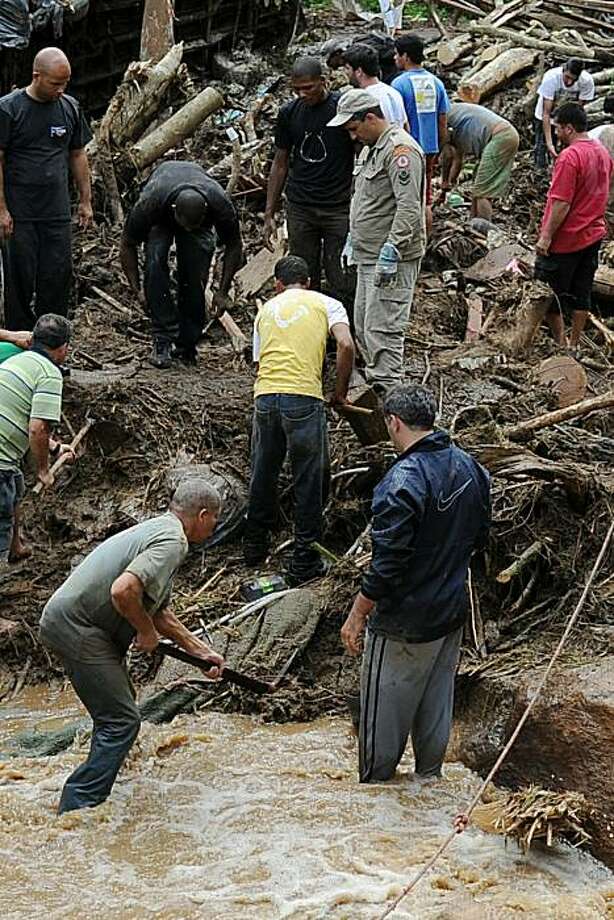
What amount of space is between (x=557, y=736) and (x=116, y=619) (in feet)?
7.60

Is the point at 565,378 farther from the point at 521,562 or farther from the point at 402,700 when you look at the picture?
the point at 402,700

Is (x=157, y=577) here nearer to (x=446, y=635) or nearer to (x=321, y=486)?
(x=446, y=635)

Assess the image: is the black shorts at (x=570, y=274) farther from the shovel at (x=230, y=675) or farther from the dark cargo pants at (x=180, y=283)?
the shovel at (x=230, y=675)

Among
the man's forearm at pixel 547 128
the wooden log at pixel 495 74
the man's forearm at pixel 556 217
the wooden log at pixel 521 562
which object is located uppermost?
the wooden log at pixel 495 74

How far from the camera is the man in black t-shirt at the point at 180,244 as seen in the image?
8.83 m

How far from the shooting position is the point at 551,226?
982 centimetres

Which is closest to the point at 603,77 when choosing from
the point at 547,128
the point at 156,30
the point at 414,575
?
the point at 547,128

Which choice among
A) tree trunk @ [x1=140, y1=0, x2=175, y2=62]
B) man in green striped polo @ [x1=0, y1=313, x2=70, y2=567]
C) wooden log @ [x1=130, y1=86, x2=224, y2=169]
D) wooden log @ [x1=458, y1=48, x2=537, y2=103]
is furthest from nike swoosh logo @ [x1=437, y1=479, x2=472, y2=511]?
wooden log @ [x1=458, y1=48, x2=537, y2=103]

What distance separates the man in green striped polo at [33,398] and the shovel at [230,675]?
1.67 metres

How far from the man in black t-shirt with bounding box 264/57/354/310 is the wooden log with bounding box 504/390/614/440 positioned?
Result: 216cm

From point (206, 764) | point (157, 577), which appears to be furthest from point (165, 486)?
point (157, 577)

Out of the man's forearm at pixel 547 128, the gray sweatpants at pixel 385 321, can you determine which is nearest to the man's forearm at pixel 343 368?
the gray sweatpants at pixel 385 321

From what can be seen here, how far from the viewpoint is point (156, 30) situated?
48.4 feet

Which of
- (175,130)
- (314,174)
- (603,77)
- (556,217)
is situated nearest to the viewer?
(314,174)
